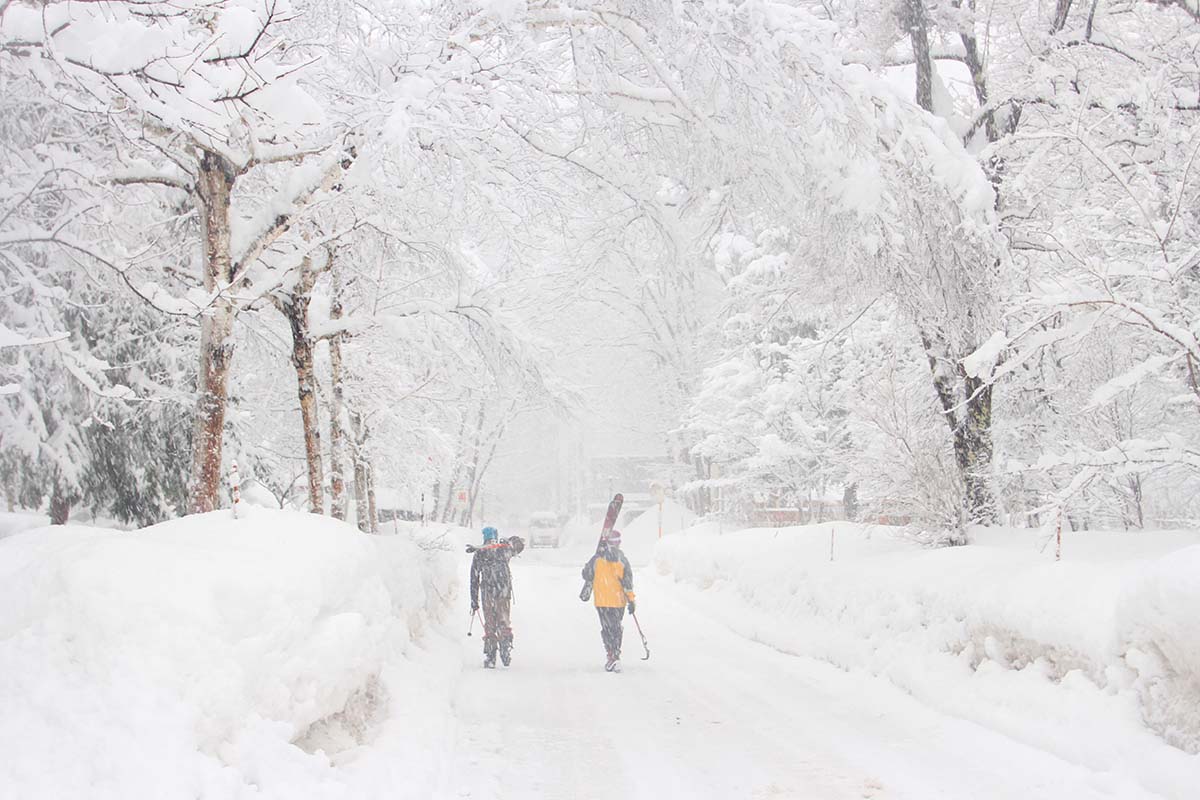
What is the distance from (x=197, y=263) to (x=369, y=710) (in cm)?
716

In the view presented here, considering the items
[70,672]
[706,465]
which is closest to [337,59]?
[70,672]

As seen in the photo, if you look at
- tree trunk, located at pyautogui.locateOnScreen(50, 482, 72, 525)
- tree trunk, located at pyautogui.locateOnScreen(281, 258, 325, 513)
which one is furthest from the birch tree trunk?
tree trunk, located at pyautogui.locateOnScreen(50, 482, 72, 525)

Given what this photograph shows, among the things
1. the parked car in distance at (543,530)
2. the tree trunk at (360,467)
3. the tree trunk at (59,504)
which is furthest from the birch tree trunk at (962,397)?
the parked car in distance at (543,530)

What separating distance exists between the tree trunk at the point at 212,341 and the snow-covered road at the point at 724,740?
10.3ft

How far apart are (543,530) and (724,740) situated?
40.8m

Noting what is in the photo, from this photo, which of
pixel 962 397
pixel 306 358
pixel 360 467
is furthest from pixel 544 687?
pixel 360 467

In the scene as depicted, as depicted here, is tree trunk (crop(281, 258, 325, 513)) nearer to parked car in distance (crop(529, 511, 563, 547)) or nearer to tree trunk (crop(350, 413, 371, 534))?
tree trunk (crop(350, 413, 371, 534))

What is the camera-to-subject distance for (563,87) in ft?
28.5

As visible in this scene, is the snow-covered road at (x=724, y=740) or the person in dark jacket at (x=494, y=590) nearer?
the snow-covered road at (x=724, y=740)

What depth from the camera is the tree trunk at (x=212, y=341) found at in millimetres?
8094

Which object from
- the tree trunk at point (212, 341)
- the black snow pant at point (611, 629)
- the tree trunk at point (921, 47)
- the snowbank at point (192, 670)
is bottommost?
the black snow pant at point (611, 629)

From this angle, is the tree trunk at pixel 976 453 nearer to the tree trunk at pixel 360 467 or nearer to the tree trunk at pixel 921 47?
the tree trunk at pixel 921 47

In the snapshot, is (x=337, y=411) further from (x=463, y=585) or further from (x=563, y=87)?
(x=463, y=585)

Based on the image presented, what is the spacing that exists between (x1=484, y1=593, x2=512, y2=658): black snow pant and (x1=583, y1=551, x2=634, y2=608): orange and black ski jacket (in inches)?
45.1
